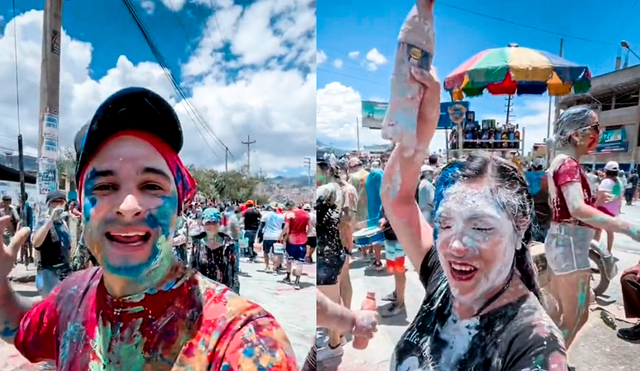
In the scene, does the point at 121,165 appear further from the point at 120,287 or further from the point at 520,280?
the point at 520,280

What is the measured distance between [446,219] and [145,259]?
678 millimetres

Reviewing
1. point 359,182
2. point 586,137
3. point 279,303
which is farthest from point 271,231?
point 586,137

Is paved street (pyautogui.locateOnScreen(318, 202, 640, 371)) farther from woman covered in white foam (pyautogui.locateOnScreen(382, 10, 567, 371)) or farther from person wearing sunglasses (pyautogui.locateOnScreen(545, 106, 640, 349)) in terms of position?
woman covered in white foam (pyautogui.locateOnScreen(382, 10, 567, 371))

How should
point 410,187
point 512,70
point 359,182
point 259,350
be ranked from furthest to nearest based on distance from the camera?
1. point 359,182
2. point 512,70
3. point 410,187
4. point 259,350

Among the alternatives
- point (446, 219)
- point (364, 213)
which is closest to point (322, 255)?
point (364, 213)

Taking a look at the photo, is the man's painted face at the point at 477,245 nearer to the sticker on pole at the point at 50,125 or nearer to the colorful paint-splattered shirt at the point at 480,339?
the colorful paint-splattered shirt at the point at 480,339

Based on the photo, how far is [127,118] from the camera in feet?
3.13

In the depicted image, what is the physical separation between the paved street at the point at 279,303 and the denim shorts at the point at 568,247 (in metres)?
1.76

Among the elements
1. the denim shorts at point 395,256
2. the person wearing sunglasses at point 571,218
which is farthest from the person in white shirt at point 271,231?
the person wearing sunglasses at point 571,218

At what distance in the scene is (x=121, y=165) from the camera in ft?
3.05

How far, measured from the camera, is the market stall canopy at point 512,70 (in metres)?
1.95

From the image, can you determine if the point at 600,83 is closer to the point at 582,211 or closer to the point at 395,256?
the point at 582,211

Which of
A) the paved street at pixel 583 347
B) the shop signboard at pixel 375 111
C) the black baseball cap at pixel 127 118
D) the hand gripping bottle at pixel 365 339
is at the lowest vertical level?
the paved street at pixel 583 347

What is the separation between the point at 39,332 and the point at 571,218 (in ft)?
7.17
